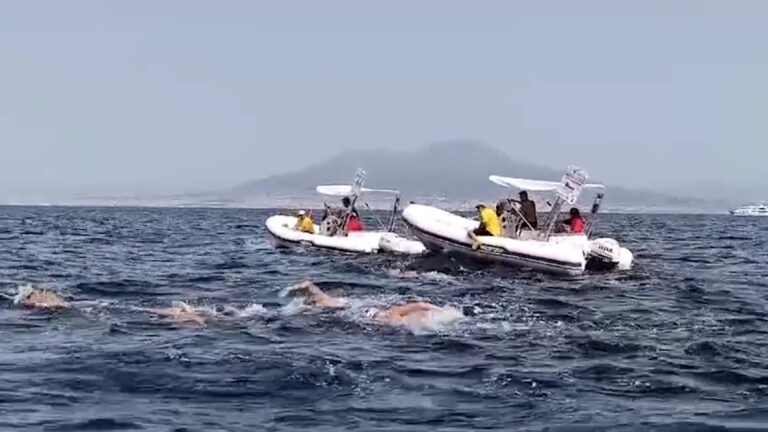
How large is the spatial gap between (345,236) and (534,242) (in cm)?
846

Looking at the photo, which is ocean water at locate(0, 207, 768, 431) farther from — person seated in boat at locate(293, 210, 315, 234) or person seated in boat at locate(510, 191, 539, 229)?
person seated in boat at locate(293, 210, 315, 234)

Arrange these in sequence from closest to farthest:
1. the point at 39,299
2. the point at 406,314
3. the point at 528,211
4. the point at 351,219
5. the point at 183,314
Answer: the point at 406,314
the point at 183,314
the point at 39,299
the point at 528,211
the point at 351,219

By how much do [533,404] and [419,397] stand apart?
1198 mm

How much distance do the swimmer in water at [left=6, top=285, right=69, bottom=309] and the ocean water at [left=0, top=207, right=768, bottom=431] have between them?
1.10 feet

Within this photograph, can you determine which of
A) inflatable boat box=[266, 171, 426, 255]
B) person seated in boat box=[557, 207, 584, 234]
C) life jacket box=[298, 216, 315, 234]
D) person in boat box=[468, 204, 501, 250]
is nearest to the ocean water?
person in boat box=[468, 204, 501, 250]

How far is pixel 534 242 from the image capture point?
88.5ft

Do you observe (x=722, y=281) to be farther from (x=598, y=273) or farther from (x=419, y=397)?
(x=419, y=397)

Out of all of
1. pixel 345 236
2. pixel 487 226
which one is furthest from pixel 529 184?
pixel 345 236

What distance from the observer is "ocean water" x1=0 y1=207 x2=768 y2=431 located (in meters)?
10.0

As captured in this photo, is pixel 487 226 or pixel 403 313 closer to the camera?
pixel 403 313

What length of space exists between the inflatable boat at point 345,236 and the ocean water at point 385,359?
7813 millimetres

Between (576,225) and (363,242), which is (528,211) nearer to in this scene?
(576,225)

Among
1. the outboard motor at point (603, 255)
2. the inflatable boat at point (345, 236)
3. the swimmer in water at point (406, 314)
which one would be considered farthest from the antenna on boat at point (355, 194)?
the swimmer in water at point (406, 314)

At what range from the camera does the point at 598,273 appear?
27031mm
